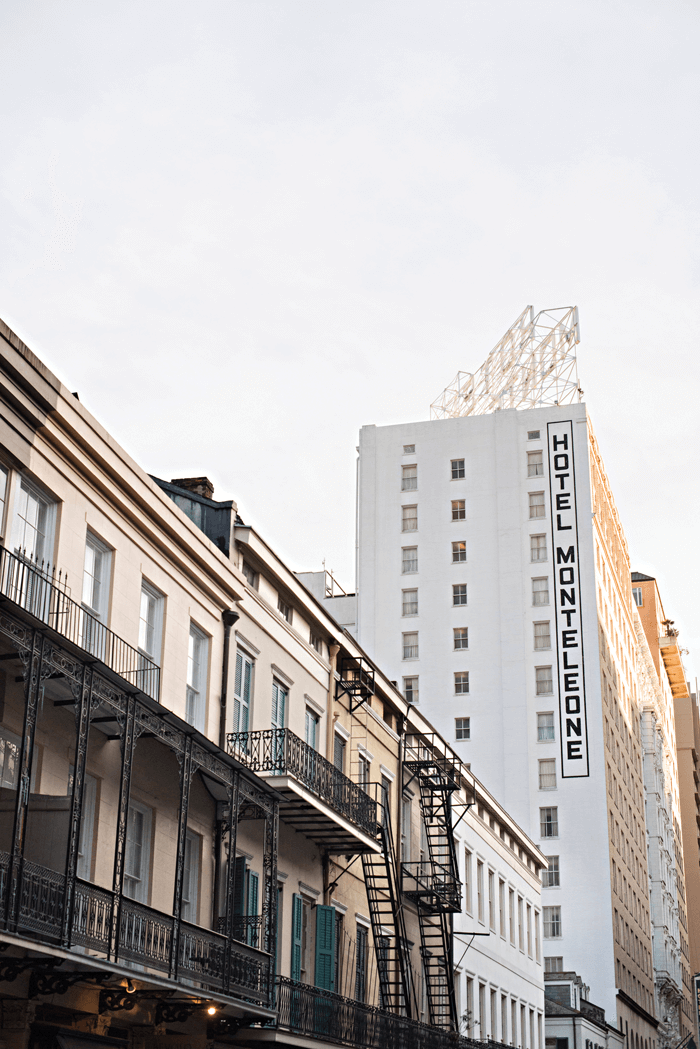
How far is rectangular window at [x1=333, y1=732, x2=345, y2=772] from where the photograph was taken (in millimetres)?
27578

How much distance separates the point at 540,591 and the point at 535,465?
7225 millimetres

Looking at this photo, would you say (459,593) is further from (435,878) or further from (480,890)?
(435,878)

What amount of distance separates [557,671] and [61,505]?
1971 inches

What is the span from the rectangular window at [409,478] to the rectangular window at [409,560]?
11.8 ft

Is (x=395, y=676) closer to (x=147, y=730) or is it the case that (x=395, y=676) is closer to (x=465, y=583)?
(x=465, y=583)

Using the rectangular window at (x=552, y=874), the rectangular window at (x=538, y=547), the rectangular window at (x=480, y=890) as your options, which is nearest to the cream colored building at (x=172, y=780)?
the rectangular window at (x=480, y=890)

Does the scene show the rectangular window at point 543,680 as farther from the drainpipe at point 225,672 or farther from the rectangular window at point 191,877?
the rectangular window at point 191,877

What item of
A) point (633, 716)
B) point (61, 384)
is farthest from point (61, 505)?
point (633, 716)

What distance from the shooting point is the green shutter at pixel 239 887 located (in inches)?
822

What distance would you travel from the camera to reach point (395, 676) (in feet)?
218

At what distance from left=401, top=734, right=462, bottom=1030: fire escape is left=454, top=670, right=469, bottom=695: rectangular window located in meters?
30.2

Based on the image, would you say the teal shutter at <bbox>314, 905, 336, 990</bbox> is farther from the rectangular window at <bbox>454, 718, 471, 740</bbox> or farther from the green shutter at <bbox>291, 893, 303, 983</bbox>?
the rectangular window at <bbox>454, 718, 471, 740</bbox>

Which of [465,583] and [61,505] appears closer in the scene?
[61,505]

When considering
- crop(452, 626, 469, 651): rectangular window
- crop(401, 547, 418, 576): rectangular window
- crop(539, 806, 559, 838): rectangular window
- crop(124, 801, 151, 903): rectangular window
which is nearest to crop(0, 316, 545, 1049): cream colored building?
crop(124, 801, 151, 903): rectangular window
